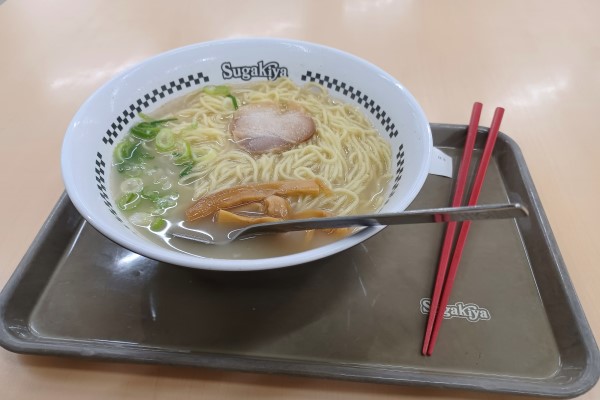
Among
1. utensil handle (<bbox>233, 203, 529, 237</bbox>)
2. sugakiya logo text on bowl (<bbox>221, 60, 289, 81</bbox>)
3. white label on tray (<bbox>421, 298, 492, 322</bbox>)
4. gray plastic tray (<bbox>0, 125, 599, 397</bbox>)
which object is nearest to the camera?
utensil handle (<bbox>233, 203, 529, 237</bbox>)

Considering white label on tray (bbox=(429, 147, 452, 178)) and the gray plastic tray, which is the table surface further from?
white label on tray (bbox=(429, 147, 452, 178))

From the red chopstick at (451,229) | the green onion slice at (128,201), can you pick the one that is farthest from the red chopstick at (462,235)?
the green onion slice at (128,201)

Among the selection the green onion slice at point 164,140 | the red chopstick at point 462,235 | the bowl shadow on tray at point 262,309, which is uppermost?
the green onion slice at point 164,140

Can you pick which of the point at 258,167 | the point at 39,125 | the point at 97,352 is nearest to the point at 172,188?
the point at 258,167

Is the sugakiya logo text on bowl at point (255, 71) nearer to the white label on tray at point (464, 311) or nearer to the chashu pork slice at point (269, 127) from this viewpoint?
the chashu pork slice at point (269, 127)

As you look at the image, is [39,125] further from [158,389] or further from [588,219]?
[588,219]

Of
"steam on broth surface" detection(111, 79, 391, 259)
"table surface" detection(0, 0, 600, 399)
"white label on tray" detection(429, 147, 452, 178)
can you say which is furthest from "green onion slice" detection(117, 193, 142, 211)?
"white label on tray" detection(429, 147, 452, 178)

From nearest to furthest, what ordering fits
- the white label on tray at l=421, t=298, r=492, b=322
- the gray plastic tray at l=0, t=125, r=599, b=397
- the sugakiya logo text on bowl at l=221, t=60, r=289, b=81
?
the gray plastic tray at l=0, t=125, r=599, b=397 < the white label on tray at l=421, t=298, r=492, b=322 < the sugakiya logo text on bowl at l=221, t=60, r=289, b=81
